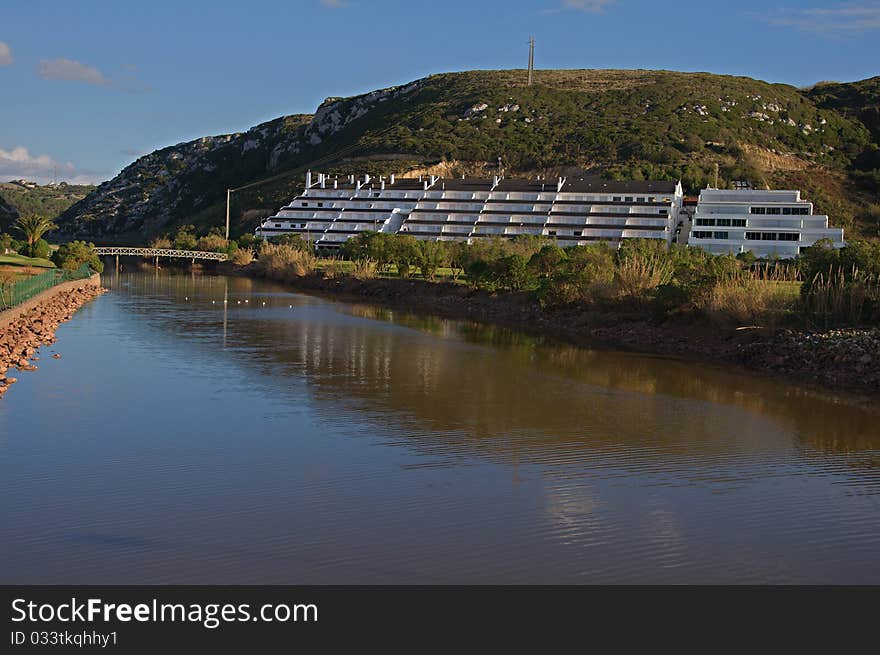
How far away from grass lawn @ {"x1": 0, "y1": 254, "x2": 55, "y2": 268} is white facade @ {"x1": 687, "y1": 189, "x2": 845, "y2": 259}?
56447 mm

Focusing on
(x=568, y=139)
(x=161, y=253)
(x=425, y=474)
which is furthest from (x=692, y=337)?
(x=568, y=139)

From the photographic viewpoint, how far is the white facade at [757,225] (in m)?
85.8

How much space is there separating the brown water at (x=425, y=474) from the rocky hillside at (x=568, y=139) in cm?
9713

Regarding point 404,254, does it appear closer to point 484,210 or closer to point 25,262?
point 25,262

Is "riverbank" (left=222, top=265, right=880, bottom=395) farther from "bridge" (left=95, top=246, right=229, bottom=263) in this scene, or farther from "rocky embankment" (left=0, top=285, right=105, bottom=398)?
"bridge" (left=95, top=246, right=229, bottom=263)

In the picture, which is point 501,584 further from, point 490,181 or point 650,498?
point 490,181

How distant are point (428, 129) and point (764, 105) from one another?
54.8 m

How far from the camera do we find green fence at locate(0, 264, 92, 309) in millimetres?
31172

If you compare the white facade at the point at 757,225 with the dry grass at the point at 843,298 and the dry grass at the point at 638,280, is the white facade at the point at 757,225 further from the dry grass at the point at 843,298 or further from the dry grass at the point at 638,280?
the dry grass at the point at 843,298

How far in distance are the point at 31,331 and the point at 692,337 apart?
20.3 metres

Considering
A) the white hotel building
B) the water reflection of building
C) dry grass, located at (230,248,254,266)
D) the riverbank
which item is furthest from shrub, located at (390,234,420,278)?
the white hotel building

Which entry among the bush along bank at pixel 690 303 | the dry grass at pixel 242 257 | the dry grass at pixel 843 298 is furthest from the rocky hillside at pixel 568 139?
the dry grass at pixel 843 298

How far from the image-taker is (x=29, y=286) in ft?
123
